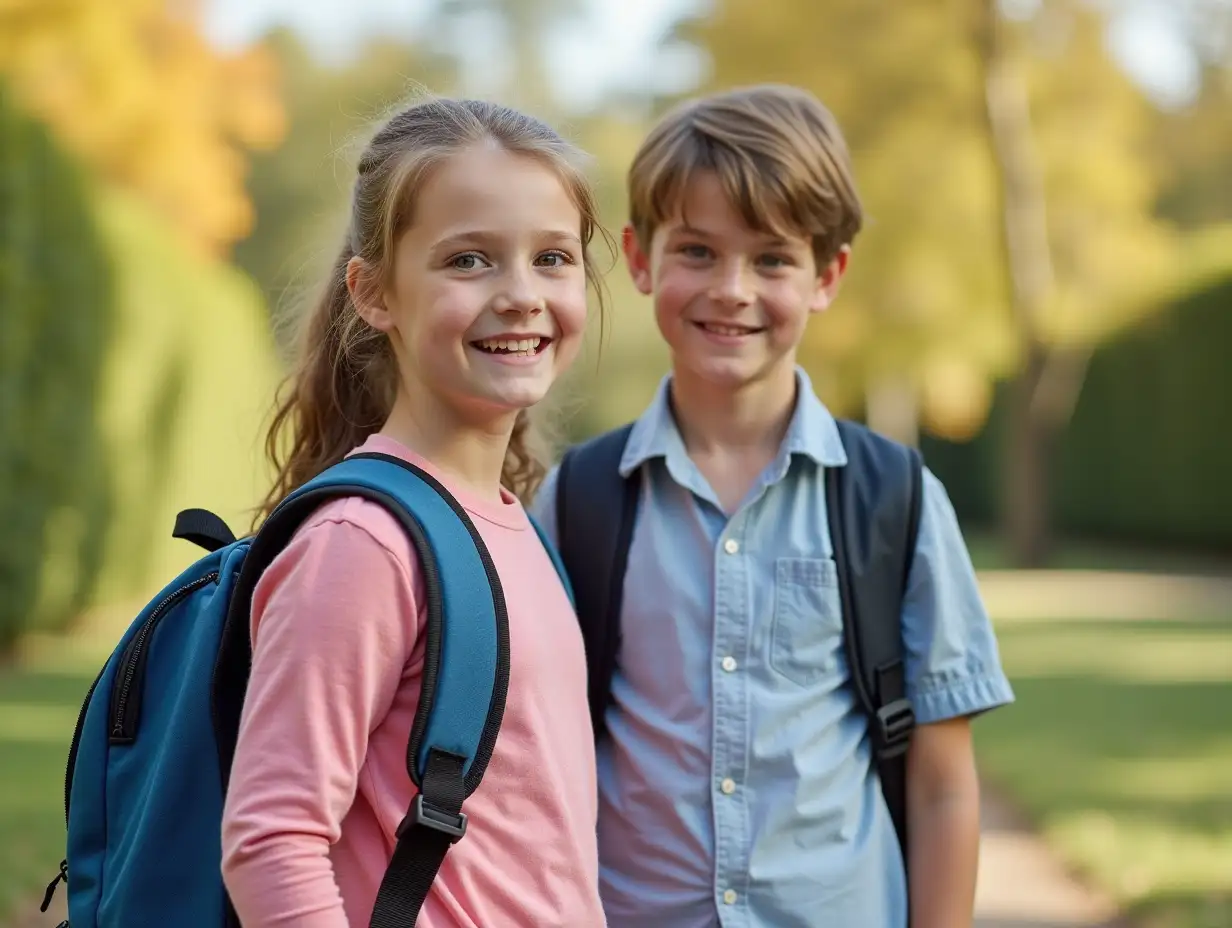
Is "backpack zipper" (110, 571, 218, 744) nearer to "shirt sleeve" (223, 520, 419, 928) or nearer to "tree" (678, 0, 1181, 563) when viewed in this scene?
"shirt sleeve" (223, 520, 419, 928)

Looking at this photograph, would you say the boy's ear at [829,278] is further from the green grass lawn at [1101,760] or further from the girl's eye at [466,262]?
the green grass lawn at [1101,760]

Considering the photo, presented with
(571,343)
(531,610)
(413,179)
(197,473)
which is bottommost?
(197,473)

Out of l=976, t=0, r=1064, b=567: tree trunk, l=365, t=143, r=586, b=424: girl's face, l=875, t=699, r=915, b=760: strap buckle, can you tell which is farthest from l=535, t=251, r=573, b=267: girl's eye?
l=976, t=0, r=1064, b=567: tree trunk

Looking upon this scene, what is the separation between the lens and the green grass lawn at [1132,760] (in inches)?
199

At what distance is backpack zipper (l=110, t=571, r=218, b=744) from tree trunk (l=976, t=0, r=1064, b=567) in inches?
667

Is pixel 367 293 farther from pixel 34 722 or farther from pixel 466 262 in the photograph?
pixel 34 722

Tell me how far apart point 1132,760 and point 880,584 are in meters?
5.22

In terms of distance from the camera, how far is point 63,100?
61.2 ft

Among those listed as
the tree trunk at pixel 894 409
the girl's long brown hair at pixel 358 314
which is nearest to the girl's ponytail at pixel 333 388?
the girl's long brown hair at pixel 358 314

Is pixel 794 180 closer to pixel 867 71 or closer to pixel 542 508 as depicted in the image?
pixel 542 508

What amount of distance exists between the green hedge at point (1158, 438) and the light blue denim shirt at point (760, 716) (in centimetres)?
1653

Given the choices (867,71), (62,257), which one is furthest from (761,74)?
(62,257)

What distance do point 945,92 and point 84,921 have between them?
1871cm

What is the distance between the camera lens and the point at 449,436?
1877 mm
